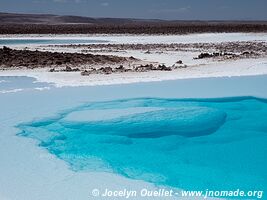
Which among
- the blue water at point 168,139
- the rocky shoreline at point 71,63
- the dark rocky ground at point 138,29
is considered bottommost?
the blue water at point 168,139

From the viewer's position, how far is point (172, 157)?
17.8 feet

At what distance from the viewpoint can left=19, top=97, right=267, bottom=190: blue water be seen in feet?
15.8

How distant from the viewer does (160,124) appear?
6867mm

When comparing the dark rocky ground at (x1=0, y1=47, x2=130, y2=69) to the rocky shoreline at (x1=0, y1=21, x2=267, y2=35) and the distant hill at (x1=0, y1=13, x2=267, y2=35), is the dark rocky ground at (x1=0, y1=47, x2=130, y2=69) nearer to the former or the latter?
the rocky shoreline at (x1=0, y1=21, x2=267, y2=35)

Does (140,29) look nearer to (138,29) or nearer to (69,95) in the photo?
(138,29)

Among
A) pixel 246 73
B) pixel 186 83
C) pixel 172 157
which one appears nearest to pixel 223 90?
pixel 186 83

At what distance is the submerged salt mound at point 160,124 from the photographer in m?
6.49

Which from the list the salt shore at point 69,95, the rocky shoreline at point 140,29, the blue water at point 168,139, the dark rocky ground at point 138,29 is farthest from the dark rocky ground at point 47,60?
the dark rocky ground at point 138,29

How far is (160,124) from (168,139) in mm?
722

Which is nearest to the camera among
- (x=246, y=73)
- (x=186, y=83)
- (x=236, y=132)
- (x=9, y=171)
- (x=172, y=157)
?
(x=9, y=171)

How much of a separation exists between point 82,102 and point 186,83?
3.30 metres

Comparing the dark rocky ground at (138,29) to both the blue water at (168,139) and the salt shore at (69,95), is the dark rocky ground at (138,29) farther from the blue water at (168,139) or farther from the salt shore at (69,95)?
the blue water at (168,139)

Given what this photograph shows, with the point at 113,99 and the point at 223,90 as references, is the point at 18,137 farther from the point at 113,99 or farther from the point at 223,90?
the point at 223,90

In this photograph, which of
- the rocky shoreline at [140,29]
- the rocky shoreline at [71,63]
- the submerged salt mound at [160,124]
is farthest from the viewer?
the rocky shoreline at [140,29]
